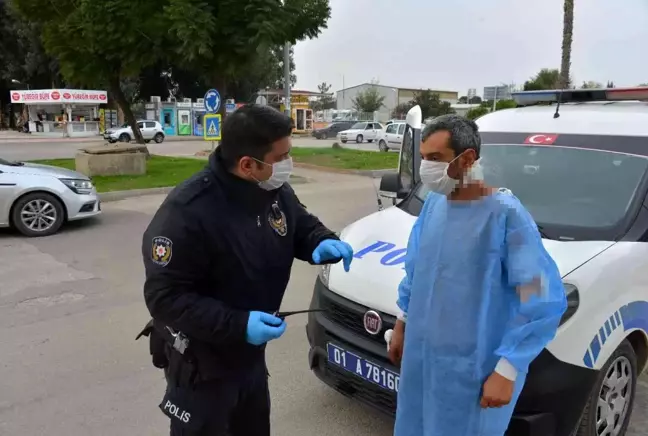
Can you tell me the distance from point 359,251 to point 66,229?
22.6 ft

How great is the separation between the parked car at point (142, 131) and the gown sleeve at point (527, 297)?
32.7 m

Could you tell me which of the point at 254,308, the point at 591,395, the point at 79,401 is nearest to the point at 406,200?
the point at 591,395

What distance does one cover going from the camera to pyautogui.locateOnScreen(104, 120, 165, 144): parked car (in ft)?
106

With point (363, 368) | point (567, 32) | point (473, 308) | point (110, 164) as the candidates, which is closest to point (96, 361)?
point (363, 368)

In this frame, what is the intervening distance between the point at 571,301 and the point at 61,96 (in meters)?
42.3

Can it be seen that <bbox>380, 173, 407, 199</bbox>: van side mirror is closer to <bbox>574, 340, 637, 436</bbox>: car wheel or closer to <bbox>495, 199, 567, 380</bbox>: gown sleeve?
<bbox>574, 340, 637, 436</bbox>: car wheel

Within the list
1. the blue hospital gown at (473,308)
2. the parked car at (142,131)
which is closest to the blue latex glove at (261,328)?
the blue hospital gown at (473,308)

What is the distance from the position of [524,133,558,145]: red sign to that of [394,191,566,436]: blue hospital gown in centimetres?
184

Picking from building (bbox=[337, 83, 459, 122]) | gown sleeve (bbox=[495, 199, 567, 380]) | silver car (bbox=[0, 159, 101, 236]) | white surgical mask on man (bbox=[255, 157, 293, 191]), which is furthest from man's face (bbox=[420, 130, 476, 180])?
building (bbox=[337, 83, 459, 122])

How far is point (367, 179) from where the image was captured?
636 inches

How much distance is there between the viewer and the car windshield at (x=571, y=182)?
3.19m

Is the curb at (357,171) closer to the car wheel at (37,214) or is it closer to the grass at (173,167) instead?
the grass at (173,167)

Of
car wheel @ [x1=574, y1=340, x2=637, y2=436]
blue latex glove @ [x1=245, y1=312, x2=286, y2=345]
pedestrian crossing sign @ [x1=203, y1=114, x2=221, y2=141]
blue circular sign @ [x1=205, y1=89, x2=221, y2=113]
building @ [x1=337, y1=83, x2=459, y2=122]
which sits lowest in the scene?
car wheel @ [x1=574, y1=340, x2=637, y2=436]

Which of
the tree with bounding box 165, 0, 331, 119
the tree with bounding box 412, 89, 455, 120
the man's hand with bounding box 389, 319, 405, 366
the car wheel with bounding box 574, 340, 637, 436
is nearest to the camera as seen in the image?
the man's hand with bounding box 389, 319, 405, 366
